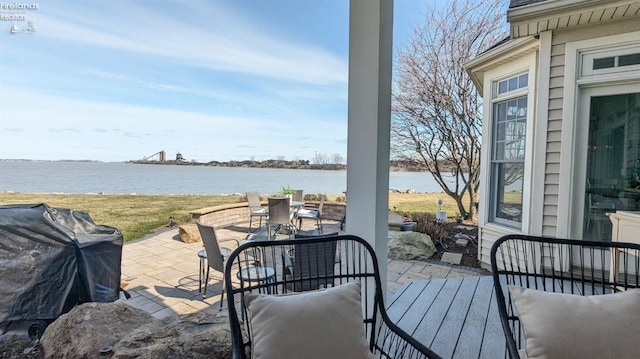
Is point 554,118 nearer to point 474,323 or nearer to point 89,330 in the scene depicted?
→ point 474,323

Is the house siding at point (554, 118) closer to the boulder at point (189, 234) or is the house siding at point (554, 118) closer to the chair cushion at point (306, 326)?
the chair cushion at point (306, 326)

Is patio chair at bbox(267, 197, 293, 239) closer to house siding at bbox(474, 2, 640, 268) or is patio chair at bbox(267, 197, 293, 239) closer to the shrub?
the shrub

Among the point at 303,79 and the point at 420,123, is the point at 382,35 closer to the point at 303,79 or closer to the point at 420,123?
the point at 420,123

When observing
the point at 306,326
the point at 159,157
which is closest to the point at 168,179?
the point at 159,157

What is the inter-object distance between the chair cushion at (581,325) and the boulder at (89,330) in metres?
1.88

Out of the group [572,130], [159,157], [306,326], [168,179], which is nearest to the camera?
[306,326]

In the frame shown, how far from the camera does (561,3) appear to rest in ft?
8.79

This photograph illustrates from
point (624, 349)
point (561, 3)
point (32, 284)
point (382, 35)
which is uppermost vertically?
point (561, 3)

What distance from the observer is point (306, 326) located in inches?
46.3

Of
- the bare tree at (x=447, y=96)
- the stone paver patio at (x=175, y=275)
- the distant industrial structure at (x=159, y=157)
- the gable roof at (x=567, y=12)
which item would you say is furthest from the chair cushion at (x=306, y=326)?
the distant industrial structure at (x=159, y=157)

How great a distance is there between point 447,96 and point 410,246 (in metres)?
3.98

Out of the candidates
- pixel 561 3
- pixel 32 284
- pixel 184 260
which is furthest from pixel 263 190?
pixel 561 3

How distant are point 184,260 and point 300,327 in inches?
151

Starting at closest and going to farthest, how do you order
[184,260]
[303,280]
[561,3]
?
1. [303,280]
2. [561,3]
3. [184,260]
